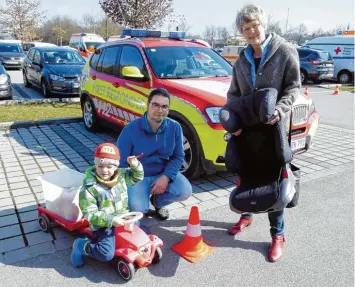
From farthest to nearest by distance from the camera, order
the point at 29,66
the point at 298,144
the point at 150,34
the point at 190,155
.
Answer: the point at 29,66 → the point at 150,34 → the point at 298,144 → the point at 190,155

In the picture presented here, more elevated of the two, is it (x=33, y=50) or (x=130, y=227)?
(x=33, y=50)

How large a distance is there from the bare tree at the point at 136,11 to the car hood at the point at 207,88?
25.9ft

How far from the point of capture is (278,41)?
2676mm

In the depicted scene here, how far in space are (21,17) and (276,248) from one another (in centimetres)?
4055

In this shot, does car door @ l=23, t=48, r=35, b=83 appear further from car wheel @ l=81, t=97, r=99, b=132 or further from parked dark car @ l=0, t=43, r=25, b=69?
parked dark car @ l=0, t=43, r=25, b=69

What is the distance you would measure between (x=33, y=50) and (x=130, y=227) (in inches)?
466

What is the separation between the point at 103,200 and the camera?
271 cm

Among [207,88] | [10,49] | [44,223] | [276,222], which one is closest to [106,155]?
[44,223]

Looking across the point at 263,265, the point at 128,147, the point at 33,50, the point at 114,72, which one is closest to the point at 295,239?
the point at 263,265

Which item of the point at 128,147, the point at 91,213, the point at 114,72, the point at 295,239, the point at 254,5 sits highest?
the point at 254,5

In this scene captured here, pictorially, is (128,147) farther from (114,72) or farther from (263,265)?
(114,72)

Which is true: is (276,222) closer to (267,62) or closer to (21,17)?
(267,62)

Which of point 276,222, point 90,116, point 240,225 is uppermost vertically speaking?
point 90,116

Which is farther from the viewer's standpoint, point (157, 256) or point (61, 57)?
point (61, 57)
